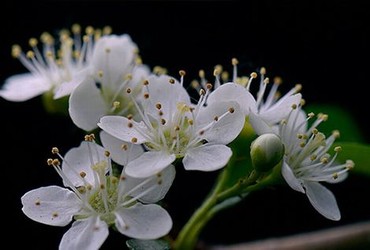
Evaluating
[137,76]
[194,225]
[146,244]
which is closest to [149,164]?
[146,244]

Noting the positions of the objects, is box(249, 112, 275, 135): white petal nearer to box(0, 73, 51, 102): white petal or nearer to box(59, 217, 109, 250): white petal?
box(59, 217, 109, 250): white petal

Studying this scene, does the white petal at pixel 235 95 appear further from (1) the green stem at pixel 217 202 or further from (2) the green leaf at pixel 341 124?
(2) the green leaf at pixel 341 124

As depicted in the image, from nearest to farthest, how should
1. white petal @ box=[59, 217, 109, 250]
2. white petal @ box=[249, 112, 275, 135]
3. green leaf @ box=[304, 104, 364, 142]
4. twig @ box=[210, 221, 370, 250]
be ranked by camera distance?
white petal @ box=[59, 217, 109, 250] < white petal @ box=[249, 112, 275, 135] < twig @ box=[210, 221, 370, 250] < green leaf @ box=[304, 104, 364, 142]

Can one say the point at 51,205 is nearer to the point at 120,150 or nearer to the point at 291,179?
the point at 120,150

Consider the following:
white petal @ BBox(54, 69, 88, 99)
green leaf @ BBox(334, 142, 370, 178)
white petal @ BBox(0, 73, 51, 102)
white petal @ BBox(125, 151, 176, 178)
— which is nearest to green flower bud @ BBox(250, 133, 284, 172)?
white petal @ BBox(125, 151, 176, 178)

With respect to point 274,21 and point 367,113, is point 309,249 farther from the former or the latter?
point 274,21

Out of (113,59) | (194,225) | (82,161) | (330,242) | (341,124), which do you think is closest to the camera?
(82,161)
